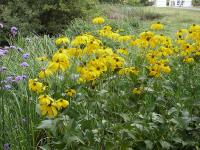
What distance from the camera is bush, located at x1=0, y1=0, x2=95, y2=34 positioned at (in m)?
9.70

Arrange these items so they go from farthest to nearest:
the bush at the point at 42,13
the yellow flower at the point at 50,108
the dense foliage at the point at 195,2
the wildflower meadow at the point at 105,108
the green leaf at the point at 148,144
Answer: the dense foliage at the point at 195,2 < the bush at the point at 42,13 < the green leaf at the point at 148,144 < the wildflower meadow at the point at 105,108 < the yellow flower at the point at 50,108

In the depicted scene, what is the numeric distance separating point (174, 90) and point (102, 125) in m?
1.03

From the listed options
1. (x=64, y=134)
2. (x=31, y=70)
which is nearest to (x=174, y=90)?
(x=64, y=134)

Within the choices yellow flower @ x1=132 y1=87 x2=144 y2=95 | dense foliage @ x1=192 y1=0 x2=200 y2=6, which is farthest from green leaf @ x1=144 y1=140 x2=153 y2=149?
dense foliage @ x1=192 y1=0 x2=200 y2=6

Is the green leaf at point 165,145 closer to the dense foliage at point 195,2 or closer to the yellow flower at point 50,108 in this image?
the yellow flower at point 50,108

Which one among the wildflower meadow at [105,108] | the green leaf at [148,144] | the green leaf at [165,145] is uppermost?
the wildflower meadow at [105,108]

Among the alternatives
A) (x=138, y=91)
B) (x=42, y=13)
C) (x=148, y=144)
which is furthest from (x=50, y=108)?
(x=42, y=13)

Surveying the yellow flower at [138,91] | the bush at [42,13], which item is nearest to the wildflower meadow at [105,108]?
the yellow flower at [138,91]

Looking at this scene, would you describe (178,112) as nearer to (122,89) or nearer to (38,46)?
(122,89)

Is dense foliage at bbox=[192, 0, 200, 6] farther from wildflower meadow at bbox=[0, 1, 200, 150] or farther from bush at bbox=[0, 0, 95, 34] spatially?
wildflower meadow at bbox=[0, 1, 200, 150]

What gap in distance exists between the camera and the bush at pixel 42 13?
9703 mm

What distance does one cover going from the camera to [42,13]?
33.7ft

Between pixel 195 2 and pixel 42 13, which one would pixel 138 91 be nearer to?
pixel 42 13

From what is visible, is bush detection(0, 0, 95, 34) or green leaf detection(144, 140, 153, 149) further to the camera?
bush detection(0, 0, 95, 34)
